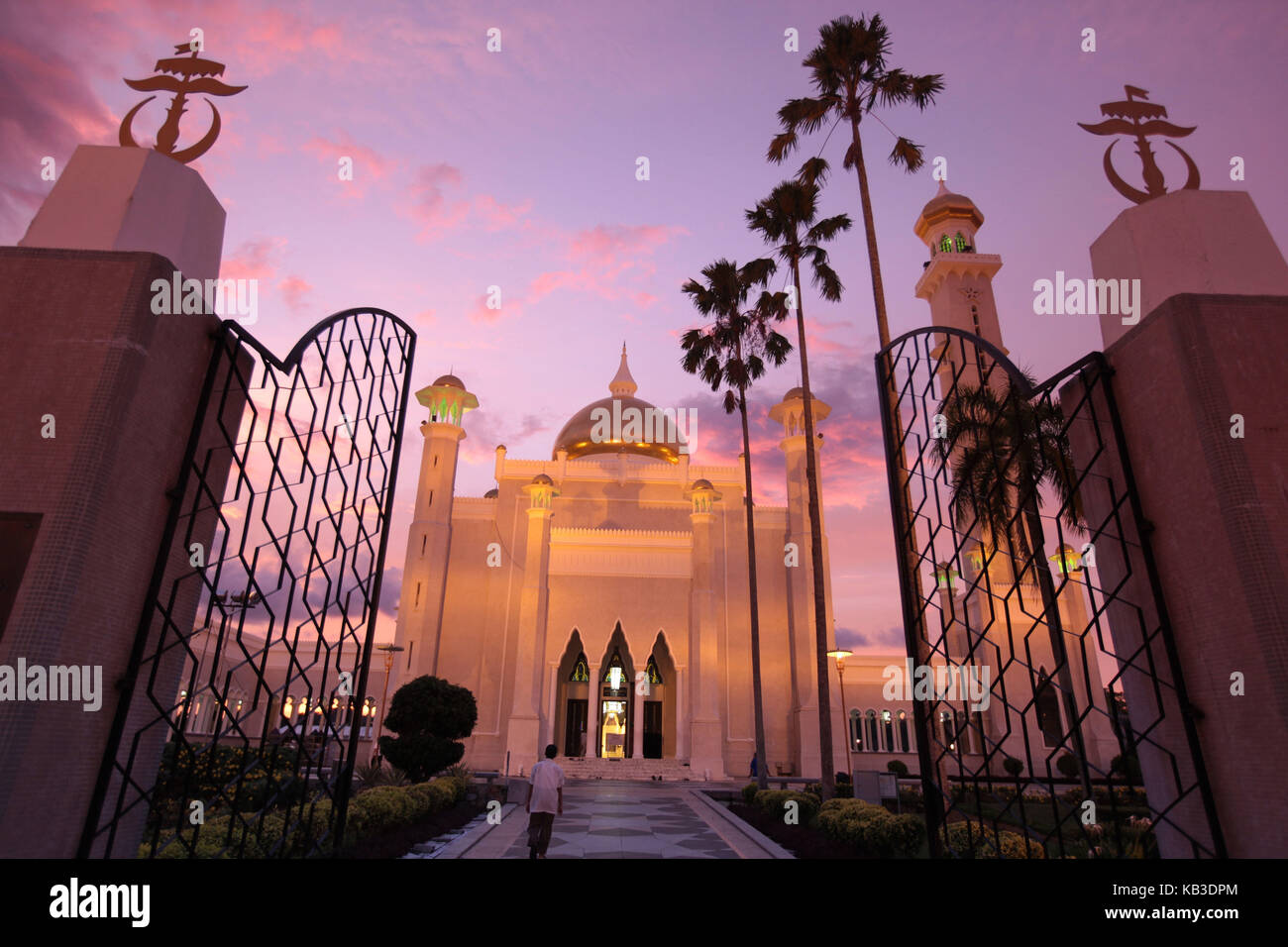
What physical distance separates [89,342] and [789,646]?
91.1 feet

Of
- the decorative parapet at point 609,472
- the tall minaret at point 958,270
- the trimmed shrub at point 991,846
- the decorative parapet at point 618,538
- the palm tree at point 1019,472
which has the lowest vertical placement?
the trimmed shrub at point 991,846

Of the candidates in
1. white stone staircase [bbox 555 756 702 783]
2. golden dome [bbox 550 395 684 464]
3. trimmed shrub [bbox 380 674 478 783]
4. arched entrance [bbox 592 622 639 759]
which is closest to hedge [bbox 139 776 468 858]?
trimmed shrub [bbox 380 674 478 783]

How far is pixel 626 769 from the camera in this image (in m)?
25.8

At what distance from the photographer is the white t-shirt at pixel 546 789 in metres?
8.39

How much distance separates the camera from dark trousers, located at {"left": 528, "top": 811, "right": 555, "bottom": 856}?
27.1ft

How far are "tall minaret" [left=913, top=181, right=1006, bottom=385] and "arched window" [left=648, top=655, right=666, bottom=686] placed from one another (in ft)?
64.8

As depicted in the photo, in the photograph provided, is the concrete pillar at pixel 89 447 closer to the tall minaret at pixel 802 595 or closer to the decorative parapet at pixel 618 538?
the tall minaret at pixel 802 595

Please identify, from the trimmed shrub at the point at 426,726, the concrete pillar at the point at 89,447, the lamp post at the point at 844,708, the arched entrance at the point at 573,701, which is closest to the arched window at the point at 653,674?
the arched entrance at the point at 573,701

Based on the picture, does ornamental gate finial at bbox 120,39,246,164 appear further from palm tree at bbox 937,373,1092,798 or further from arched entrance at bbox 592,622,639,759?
arched entrance at bbox 592,622,639,759

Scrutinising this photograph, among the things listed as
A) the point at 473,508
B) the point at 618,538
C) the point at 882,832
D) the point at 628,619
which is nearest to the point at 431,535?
the point at 473,508

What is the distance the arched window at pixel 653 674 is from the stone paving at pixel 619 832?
1213 cm

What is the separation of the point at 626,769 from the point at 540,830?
18.6m
